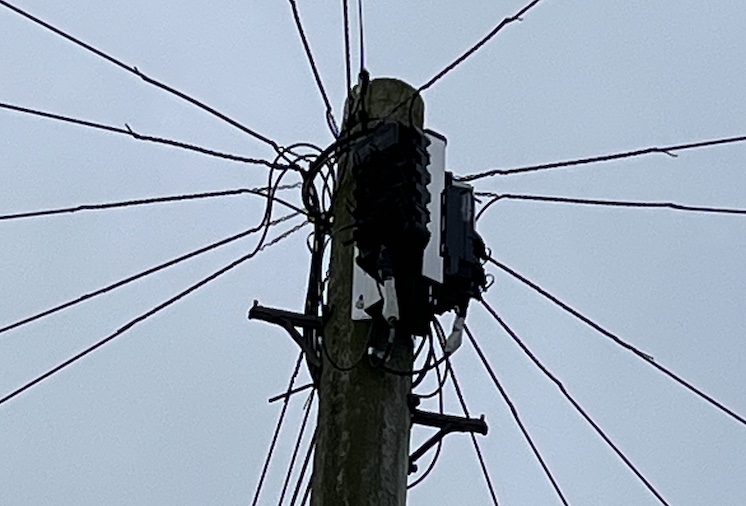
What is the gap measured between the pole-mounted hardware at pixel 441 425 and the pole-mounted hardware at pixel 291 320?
14.9 inches

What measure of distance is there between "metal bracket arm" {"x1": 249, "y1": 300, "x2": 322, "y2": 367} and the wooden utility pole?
116 millimetres

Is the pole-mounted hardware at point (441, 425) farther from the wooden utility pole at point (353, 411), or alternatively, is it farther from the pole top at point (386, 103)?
the pole top at point (386, 103)

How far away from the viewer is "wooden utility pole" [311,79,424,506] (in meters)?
3.39

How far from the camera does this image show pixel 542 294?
4609 millimetres

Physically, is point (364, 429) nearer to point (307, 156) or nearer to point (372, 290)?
point (372, 290)

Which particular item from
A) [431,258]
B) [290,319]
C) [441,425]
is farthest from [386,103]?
[441,425]

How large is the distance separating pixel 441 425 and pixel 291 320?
1.82 ft

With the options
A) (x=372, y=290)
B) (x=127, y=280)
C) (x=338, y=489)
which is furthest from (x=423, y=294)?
(x=127, y=280)

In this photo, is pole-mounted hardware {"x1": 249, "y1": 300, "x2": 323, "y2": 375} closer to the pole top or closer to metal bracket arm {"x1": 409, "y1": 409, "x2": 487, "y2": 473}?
metal bracket arm {"x1": 409, "y1": 409, "x2": 487, "y2": 473}

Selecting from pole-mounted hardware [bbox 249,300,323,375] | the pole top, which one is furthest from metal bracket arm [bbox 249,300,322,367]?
the pole top

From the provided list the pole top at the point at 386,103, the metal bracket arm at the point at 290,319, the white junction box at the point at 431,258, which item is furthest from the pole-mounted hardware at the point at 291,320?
the pole top at the point at 386,103

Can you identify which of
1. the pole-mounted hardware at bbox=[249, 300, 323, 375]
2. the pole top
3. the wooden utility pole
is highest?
the pole top

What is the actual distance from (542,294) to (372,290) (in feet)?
3.56

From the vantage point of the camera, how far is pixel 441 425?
396 cm
